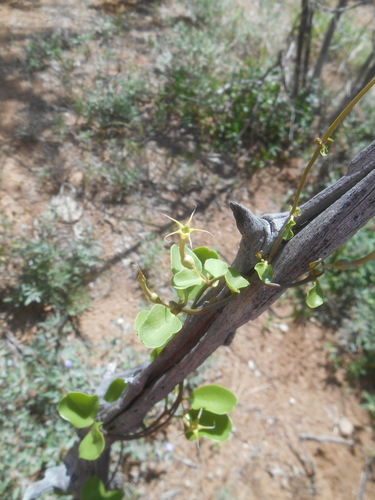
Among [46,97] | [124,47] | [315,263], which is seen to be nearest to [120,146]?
[46,97]

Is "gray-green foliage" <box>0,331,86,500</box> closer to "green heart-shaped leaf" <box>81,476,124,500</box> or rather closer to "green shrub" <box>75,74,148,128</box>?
"green heart-shaped leaf" <box>81,476,124,500</box>

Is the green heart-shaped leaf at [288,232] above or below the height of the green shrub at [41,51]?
above

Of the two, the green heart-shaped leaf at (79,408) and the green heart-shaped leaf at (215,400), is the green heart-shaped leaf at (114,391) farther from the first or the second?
the green heart-shaped leaf at (215,400)

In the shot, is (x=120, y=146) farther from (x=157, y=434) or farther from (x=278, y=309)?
(x=157, y=434)

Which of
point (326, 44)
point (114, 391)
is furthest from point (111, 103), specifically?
point (114, 391)

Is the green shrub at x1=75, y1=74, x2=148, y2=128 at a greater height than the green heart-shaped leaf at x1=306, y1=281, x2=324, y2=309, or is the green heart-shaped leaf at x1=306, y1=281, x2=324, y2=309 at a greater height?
the green heart-shaped leaf at x1=306, y1=281, x2=324, y2=309

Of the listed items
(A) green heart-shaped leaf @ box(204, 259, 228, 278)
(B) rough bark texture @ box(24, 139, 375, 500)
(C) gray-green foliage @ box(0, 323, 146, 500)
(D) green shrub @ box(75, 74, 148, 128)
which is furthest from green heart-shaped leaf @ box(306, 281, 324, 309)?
(D) green shrub @ box(75, 74, 148, 128)

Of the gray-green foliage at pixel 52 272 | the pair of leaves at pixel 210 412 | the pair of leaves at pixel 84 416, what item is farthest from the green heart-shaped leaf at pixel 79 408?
the gray-green foliage at pixel 52 272
